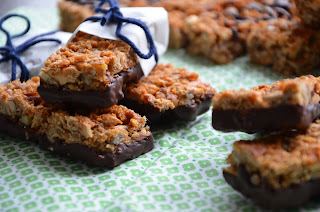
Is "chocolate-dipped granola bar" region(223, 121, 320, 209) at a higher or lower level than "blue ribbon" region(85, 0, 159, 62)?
lower

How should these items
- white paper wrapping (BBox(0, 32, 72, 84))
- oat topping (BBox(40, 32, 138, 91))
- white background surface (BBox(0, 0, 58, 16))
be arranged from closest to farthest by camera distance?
oat topping (BBox(40, 32, 138, 91)) → white paper wrapping (BBox(0, 32, 72, 84)) → white background surface (BBox(0, 0, 58, 16))

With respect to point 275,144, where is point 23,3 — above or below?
above

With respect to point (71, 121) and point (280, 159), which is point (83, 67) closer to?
point (71, 121)

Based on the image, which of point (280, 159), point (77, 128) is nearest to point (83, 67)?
point (77, 128)

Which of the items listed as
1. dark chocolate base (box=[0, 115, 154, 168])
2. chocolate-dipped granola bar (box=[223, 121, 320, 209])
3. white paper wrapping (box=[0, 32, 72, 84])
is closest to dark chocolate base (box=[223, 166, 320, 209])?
chocolate-dipped granola bar (box=[223, 121, 320, 209])

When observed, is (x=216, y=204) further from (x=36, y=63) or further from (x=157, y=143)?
(x=36, y=63)

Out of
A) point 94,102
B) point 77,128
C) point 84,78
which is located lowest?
point 77,128

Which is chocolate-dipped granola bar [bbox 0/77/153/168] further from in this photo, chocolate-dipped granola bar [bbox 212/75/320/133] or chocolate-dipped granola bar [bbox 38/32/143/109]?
chocolate-dipped granola bar [bbox 212/75/320/133]
